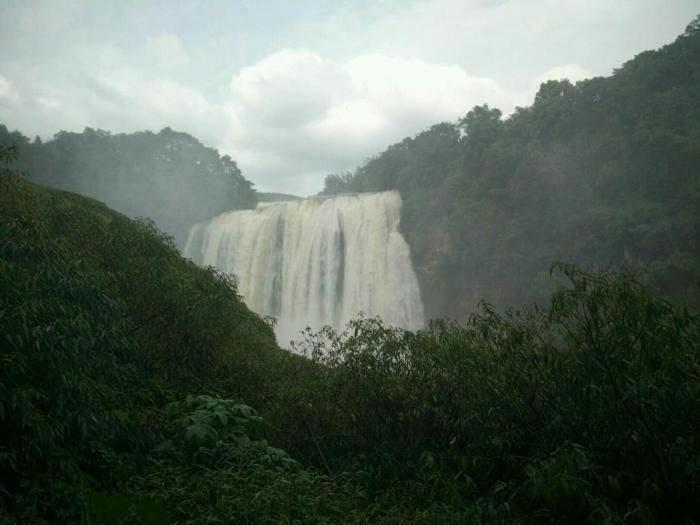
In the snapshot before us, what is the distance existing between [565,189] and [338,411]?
29.0 metres

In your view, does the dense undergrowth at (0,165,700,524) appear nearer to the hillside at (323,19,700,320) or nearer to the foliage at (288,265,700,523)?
the foliage at (288,265,700,523)

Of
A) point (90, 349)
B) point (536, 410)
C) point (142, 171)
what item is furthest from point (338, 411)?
point (142, 171)

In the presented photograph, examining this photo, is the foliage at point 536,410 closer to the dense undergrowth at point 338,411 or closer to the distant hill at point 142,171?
the dense undergrowth at point 338,411

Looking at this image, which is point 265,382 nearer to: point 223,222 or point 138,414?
point 138,414

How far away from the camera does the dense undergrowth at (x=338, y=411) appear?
6246 mm

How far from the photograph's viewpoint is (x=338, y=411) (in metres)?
10.4

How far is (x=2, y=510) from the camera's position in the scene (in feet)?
17.7

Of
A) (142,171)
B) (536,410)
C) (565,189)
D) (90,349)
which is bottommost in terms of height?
(536,410)

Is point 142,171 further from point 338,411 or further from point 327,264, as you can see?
point 338,411

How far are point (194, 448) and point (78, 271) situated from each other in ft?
10.4

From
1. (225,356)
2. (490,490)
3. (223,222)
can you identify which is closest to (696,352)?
(490,490)

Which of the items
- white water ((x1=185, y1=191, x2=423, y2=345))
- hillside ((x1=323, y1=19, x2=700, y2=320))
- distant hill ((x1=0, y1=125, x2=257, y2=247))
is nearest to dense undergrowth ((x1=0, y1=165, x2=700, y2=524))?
hillside ((x1=323, y1=19, x2=700, y2=320))

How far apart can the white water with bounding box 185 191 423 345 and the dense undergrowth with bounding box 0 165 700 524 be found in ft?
82.5

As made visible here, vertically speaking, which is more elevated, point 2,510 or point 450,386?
point 450,386
